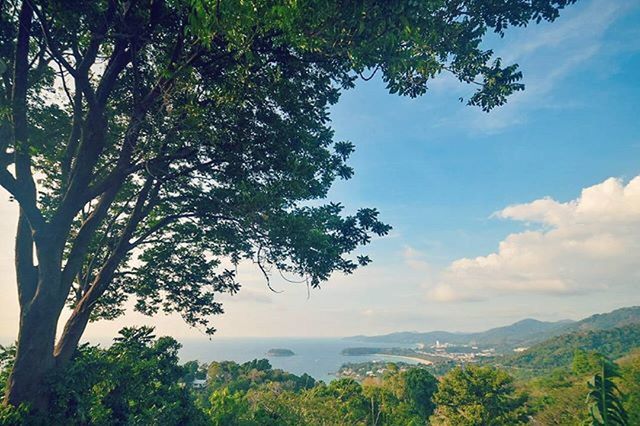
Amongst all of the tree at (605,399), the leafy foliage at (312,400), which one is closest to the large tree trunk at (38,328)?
the leafy foliage at (312,400)

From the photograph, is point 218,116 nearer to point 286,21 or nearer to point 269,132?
point 269,132

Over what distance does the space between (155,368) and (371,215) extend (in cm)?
696

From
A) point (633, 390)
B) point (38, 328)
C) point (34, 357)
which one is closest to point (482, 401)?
point (633, 390)

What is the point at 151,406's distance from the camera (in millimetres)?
8898

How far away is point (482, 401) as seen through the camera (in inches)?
976

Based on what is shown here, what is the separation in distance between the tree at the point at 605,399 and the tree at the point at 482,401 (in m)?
18.8

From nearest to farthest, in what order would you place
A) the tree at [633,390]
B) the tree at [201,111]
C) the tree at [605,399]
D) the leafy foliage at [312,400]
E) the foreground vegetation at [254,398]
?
1. the tree at [201,111]
2. the foreground vegetation at [254,398]
3. the tree at [605,399]
4. the leafy foliage at [312,400]
5. the tree at [633,390]

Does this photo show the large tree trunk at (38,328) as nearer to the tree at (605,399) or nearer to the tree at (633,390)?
the tree at (605,399)

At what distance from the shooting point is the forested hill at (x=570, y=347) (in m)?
83.6

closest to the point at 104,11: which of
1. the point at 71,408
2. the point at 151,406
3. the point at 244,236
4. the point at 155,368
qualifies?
the point at 244,236

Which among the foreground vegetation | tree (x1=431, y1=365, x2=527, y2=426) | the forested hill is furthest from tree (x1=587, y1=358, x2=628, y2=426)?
the forested hill

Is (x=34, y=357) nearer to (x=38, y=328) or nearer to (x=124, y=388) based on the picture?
(x=38, y=328)

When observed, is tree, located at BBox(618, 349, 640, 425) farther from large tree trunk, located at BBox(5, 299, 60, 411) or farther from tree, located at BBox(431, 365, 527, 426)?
large tree trunk, located at BBox(5, 299, 60, 411)

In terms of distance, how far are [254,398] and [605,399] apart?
51.6ft
